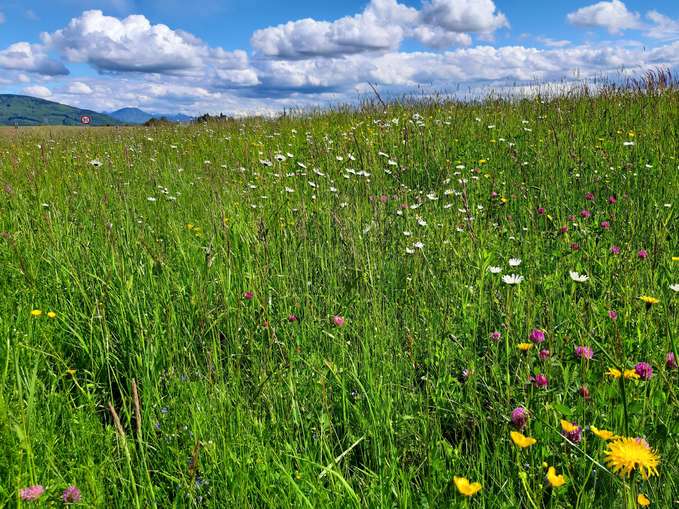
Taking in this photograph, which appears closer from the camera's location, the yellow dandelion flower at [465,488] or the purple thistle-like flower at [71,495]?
the yellow dandelion flower at [465,488]

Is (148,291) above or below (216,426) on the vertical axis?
above

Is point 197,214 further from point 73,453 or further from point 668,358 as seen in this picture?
point 668,358

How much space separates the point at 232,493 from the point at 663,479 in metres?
1.14

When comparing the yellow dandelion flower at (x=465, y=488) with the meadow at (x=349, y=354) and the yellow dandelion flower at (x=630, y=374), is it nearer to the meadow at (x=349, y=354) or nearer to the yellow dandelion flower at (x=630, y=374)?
the meadow at (x=349, y=354)

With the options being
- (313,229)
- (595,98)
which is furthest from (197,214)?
(595,98)

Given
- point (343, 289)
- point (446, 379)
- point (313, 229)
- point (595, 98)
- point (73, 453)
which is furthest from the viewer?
point (595, 98)

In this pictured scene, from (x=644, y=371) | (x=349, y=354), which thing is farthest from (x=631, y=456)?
(x=349, y=354)

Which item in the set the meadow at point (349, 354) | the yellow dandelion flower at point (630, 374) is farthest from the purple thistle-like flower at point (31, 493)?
the yellow dandelion flower at point (630, 374)

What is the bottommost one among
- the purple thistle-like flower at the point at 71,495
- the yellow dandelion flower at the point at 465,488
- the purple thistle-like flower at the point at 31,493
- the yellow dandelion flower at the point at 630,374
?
the purple thistle-like flower at the point at 71,495

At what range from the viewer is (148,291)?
7.43 feet

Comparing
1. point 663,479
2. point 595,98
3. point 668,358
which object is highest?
point 595,98

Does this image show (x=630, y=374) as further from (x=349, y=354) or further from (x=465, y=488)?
(x=349, y=354)

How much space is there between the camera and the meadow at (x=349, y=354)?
131 cm

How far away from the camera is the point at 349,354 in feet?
5.66
